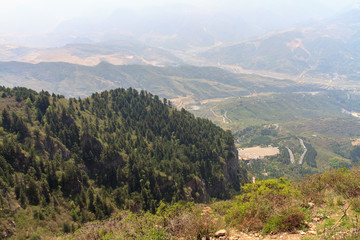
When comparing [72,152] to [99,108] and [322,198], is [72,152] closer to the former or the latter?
[99,108]

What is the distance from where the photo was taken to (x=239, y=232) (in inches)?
741

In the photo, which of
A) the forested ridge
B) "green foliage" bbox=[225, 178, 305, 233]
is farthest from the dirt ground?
"green foliage" bbox=[225, 178, 305, 233]

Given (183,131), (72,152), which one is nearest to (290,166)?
(183,131)

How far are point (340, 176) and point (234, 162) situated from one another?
71.8 m

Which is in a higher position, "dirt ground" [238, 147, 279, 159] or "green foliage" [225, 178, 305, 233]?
"green foliage" [225, 178, 305, 233]

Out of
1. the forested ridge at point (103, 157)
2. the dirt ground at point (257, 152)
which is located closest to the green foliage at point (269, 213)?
the forested ridge at point (103, 157)

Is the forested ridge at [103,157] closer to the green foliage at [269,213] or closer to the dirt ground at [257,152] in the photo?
the green foliage at [269,213]

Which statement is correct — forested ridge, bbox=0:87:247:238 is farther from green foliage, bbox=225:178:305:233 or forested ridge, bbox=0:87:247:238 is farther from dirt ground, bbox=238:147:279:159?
dirt ground, bbox=238:147:279:159

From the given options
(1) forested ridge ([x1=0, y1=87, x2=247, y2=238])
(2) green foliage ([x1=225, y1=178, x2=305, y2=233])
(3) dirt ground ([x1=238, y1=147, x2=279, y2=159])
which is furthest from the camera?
(3) dirt ground ([x1=238, y1=147, x2=279, y2=159])

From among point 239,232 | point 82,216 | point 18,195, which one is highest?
point 239,232

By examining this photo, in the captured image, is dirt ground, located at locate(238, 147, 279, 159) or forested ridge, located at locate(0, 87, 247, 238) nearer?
forested ridge, located at locate(0, 87, 247, 238)

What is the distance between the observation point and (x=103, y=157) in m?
59.2

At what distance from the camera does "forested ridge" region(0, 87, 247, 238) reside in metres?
40.2

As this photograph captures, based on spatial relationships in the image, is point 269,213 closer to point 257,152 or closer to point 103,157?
point 103,157
